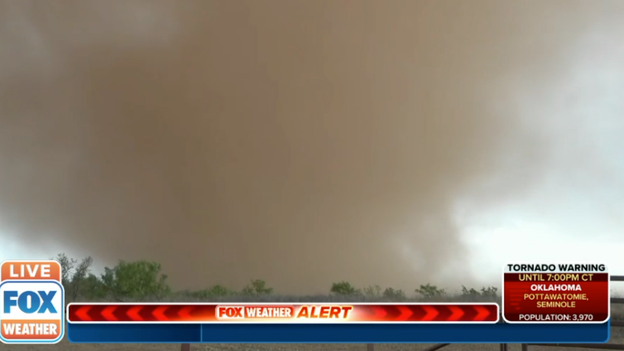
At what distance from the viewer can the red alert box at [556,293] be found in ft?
28.8

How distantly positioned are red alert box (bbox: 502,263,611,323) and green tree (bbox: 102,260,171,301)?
280 inches

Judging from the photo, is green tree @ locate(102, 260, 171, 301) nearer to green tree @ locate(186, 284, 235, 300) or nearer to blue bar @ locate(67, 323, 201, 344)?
green tree @ locate(186, 284, 235, 300)

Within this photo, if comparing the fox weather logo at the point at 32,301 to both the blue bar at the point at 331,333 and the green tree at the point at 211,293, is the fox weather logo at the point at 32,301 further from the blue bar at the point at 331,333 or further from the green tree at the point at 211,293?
the green tree at the point at 211,293

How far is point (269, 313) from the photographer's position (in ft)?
29.5

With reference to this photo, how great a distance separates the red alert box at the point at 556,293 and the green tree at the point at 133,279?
712cm

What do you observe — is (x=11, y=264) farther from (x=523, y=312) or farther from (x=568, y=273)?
(x=568, y=273)

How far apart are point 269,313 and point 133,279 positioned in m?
5.07

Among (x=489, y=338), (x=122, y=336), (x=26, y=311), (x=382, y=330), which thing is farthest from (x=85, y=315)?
(x=489, y=338)

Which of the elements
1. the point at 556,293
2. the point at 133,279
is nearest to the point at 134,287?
the point at 133,279

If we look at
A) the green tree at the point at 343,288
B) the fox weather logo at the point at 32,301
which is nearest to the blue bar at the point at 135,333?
the fox weather logo at the point at 32,301

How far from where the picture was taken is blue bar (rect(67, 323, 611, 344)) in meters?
8.81

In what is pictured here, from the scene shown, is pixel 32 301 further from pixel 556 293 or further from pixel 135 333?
pixel 556 293

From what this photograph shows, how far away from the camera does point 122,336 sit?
8945mm

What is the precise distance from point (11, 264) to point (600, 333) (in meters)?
8.76
